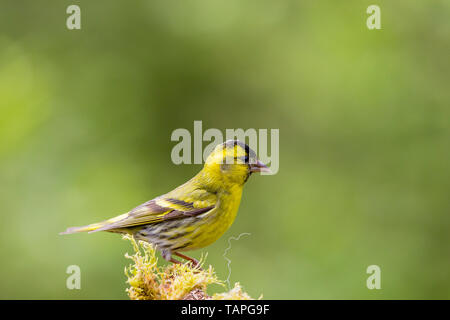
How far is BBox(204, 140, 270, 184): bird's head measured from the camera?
4.38 meters

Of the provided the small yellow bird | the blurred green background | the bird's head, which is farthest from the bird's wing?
the blurred green background

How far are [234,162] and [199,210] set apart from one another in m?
0.51

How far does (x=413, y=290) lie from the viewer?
26.2 feet

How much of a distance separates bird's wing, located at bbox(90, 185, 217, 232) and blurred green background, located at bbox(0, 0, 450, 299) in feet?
9.71

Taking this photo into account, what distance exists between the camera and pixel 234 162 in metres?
4.45

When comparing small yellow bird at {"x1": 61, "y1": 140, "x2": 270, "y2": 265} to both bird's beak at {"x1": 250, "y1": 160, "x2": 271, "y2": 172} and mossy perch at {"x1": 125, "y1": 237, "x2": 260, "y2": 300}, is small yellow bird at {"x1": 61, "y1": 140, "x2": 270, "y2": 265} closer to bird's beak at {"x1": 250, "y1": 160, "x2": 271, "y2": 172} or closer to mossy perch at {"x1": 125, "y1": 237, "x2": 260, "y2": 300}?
bird's beak at {"x1": 250, "y1": 160, "x2": 271, "y2": 172}

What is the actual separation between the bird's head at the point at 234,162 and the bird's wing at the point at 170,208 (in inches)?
8.7

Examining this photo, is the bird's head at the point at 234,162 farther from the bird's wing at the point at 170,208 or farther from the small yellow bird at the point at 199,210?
the bird's wing at the point at 170,208

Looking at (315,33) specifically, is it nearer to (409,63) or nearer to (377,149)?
(409,63)

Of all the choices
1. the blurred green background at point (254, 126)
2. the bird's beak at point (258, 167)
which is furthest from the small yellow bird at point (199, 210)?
the blurred green background at point (254, 126)

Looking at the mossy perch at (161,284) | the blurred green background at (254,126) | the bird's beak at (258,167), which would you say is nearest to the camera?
the mossy perch at (161,284)

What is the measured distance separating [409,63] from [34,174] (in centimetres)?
646

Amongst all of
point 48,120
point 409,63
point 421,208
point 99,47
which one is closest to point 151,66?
point 99,47

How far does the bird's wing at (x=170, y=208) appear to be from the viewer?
14.3 ft
